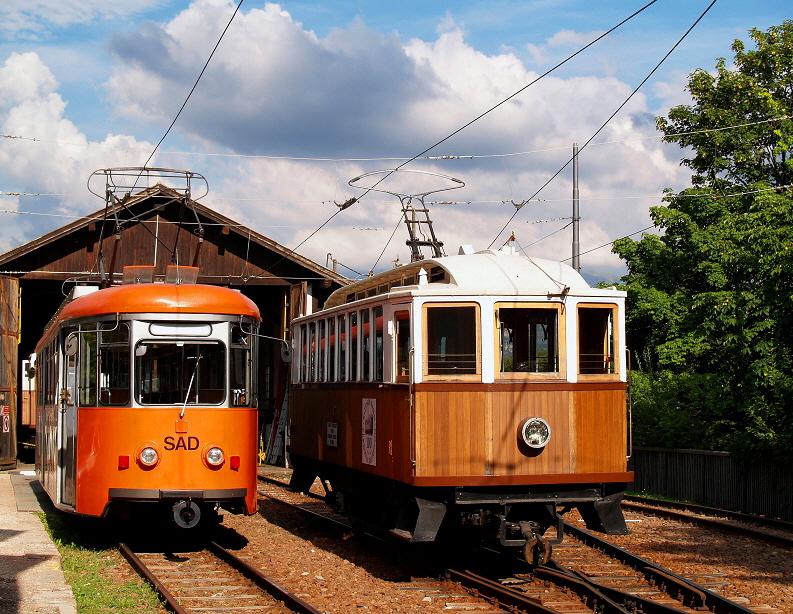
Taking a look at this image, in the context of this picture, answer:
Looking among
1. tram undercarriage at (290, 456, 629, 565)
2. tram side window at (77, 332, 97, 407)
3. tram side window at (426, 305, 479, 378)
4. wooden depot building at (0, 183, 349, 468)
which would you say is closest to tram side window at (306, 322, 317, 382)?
tram side window at (77, 332, 97, 407)

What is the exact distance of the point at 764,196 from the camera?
20.5m

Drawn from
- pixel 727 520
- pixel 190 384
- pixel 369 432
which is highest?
pixel 190 384

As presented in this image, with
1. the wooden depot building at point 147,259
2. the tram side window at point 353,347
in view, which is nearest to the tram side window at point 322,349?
the tram side window at point 353,347

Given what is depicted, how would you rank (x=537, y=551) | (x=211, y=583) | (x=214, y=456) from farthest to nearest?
(x=214, y=456) → (x=211, y=583) → (x=537, y=551)

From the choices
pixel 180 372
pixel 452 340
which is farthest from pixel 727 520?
pixel 180 372

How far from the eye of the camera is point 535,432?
10.1m

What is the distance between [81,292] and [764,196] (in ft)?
44.1

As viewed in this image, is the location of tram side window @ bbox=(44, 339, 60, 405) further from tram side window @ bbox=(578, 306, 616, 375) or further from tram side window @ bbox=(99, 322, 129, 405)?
tram side window @ bbox=(578, 306, 616, 375)

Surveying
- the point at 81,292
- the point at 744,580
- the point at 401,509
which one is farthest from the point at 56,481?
the point at 744,580

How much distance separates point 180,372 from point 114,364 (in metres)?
0.73

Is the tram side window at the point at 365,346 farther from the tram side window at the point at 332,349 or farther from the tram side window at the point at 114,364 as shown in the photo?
the tram side window at the point at 114,364

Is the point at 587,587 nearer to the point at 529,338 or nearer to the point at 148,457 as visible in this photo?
the point at 529,338

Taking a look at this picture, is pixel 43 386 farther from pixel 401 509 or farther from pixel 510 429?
pixel 510 429

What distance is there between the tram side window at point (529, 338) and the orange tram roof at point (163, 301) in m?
3.24
